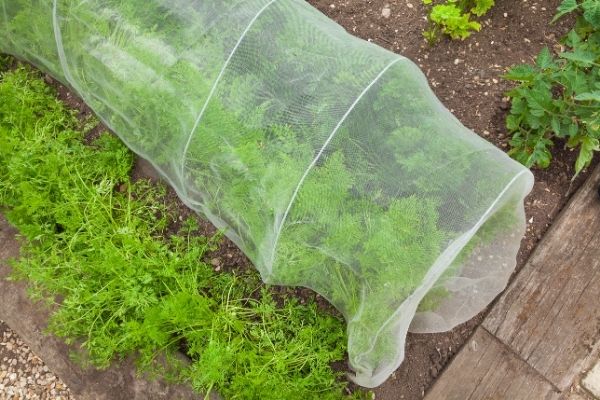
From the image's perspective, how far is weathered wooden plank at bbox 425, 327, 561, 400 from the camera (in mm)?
2742

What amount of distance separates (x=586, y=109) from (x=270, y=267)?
1746 mm

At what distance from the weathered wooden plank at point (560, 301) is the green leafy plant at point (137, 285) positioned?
3.07 ft

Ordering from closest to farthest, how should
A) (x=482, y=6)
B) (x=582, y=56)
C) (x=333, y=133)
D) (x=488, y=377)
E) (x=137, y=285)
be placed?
1. (x=333, y=133)
2. (x=582, y=56)
3. (x=488, y=377)
4. (x=137, y=285)
5. (x=482, y=6)

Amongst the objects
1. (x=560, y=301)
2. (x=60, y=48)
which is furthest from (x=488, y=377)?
(x=60, y=48)

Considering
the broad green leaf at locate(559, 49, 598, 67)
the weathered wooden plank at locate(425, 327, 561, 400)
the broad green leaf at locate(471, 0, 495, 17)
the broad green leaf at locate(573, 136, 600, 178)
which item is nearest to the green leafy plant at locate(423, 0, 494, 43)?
the broad green leaf at locate(471, 0, 495, 17)

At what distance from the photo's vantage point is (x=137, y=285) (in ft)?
9.49

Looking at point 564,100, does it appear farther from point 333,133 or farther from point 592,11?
point 333,133

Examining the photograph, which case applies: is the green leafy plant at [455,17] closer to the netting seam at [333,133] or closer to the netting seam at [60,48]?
the netting seam at [333,133]

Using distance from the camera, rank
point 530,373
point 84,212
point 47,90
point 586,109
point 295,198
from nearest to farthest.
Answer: point 295,198, point 586,109, point 530,373, point 84,212, point 47,90

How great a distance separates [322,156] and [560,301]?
1586 mm

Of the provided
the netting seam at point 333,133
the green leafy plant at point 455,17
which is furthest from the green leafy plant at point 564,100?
the netting seam at point 333,133

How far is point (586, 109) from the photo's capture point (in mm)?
2568

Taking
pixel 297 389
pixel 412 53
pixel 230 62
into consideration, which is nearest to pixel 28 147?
pixel 230 62

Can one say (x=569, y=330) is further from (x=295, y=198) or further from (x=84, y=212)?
(x=84, y=212)
